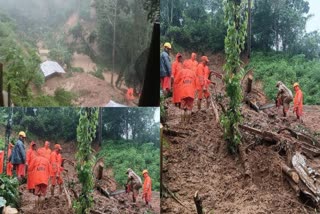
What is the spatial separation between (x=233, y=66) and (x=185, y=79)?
1.83 feet

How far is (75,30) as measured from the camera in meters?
6.51

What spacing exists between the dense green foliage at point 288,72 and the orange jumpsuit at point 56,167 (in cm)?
236

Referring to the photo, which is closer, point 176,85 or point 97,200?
point 97,200

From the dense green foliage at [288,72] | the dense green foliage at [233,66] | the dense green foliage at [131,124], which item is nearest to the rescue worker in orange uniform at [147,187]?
the dense green foliage at [131,124]

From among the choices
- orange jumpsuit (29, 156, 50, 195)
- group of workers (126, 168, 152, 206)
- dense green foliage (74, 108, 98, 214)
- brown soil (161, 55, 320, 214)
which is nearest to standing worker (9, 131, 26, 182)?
orange jumpsuit (29, 156, 50, 195)

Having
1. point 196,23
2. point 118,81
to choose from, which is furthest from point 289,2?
point 118,81

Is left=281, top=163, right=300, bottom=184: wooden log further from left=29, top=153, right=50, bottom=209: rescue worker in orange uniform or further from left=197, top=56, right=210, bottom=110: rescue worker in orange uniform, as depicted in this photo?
left=29, top=153, right=50, bottom=209: rescue worker in orange uniform

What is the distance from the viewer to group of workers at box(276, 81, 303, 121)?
255 inches

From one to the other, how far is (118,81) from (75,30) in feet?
2.46

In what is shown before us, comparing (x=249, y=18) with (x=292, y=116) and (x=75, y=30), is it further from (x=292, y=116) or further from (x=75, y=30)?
(x=75, y=30)

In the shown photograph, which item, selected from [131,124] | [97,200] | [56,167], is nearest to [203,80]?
[131,124]

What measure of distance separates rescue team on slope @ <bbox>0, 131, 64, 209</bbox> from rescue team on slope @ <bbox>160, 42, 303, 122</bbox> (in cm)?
143

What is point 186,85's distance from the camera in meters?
6.51

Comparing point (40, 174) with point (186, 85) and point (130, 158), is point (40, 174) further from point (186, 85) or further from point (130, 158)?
point (186, 85)
